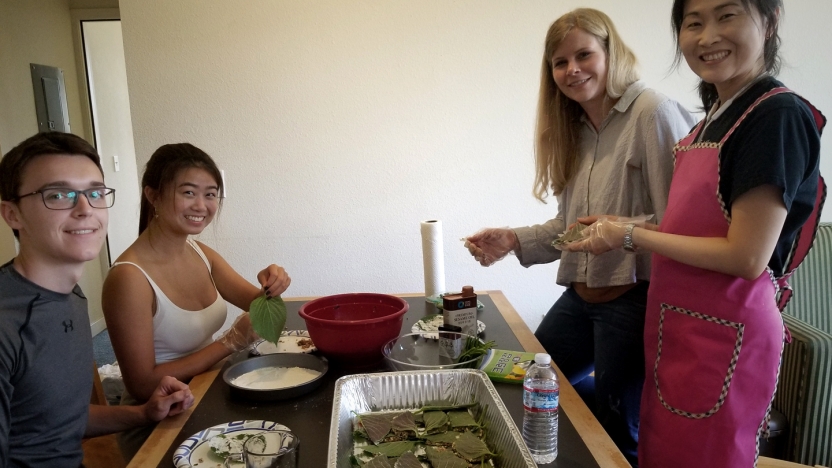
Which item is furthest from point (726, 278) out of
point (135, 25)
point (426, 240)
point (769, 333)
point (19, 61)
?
point (19, 61)

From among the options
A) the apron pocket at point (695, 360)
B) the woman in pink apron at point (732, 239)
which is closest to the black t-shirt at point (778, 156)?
the woman in pink apron at point (732, 239)

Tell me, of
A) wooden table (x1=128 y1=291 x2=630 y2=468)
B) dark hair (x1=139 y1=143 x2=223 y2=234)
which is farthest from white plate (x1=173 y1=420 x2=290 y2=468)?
dark hair (x1=139 y1=143 x2=223 y2=234)

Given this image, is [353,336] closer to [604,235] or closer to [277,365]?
[277,365]

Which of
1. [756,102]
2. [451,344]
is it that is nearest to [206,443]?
[451,344]

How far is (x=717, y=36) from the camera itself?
0.96m

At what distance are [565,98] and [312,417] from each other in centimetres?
109

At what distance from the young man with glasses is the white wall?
1.45m

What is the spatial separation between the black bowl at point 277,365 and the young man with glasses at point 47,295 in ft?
0.34

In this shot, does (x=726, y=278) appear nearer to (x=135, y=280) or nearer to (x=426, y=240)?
(x=426, y=240)

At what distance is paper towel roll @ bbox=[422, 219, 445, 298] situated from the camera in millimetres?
1620

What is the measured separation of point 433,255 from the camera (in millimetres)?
1651

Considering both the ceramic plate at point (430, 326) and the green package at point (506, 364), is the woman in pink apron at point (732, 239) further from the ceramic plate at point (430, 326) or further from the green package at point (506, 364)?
Result: the ceramic plate at point (430, 326)

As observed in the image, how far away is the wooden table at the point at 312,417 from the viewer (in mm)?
810

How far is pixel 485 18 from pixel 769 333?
1.89 metres
